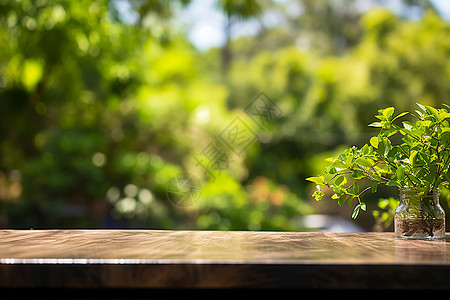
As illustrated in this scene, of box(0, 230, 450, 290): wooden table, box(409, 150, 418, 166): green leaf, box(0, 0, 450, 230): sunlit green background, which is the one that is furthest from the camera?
box(0, 0, 450, 230): sunlit green background

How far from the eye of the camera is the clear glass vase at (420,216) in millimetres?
916

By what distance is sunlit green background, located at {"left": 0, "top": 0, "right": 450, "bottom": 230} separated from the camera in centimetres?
495

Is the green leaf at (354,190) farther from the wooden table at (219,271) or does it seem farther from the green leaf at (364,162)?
the wooden table at (219,271)

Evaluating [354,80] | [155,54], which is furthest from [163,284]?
[155,54]

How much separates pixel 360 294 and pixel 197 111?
244 inches

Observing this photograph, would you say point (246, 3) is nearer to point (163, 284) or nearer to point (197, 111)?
point (197, 111)

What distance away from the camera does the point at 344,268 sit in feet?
2.12

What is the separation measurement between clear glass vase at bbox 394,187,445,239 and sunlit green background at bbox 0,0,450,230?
3.15 meters

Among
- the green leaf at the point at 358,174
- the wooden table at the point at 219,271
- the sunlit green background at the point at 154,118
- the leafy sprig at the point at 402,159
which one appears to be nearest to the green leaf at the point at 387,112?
the leafy sprig at the point at 402,159

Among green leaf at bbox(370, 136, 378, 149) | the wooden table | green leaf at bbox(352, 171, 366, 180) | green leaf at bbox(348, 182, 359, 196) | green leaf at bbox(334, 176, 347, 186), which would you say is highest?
green leaf at bbox(370, 136, 378, 149)

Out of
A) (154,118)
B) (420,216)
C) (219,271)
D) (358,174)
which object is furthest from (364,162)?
(154,118)

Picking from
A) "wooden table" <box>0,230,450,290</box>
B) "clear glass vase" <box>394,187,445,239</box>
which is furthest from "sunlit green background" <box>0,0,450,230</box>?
"wooden table" <box>0,230,450,290</box>

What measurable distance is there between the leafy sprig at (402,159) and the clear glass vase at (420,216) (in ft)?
0.04

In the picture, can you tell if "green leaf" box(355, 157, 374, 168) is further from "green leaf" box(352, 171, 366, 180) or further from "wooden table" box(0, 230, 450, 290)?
"wooden table" box(0, 230, 450, 290)
